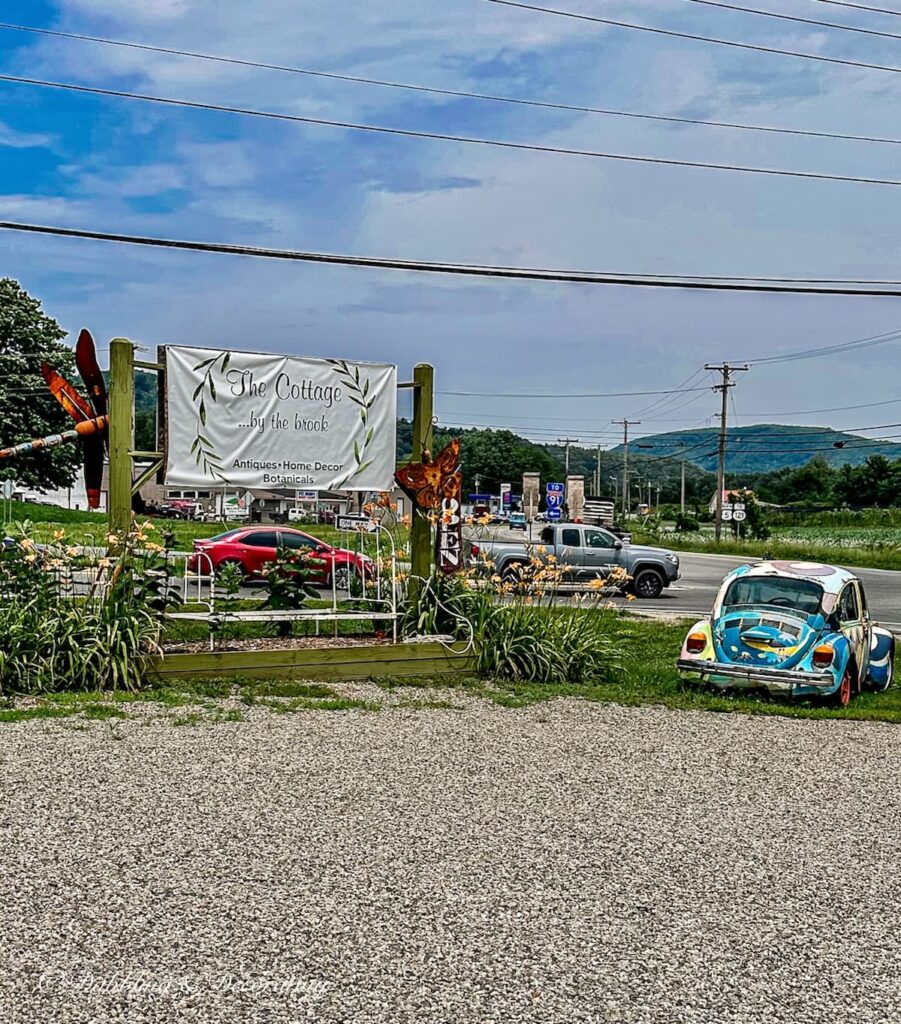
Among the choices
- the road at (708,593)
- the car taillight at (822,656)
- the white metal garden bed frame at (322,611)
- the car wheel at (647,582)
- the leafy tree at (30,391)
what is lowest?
the road at (708,593)

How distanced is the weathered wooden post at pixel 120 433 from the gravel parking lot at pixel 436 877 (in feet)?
8.52

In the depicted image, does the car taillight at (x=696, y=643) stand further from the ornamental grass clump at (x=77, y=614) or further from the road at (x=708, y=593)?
the road at (x=708, y=593)

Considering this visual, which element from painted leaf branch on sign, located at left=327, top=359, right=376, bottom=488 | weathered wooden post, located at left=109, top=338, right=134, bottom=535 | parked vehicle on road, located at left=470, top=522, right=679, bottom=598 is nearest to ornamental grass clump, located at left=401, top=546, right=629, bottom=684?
painted leaf branch on sign, located at left=327, top=359, right=376, bottom=488

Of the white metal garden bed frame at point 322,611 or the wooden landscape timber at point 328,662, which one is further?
the white metal garden bed frame at point 322,611

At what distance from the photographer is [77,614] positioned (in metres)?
9.48

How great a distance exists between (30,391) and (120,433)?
123ft

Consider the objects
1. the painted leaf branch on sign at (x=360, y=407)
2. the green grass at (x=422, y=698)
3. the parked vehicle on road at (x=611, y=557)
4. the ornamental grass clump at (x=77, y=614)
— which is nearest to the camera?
the green grass at (x=422, y=698)

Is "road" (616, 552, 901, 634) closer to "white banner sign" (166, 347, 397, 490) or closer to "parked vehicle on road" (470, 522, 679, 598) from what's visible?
"parked vehicle on road" (470, 522, 679, 598)

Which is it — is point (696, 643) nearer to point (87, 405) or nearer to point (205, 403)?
point (205, 403)

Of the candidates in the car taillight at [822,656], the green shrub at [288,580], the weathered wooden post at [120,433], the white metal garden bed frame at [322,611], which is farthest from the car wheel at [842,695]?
the weathered wooden post at [120,433]

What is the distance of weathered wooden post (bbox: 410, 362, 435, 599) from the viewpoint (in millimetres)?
11516

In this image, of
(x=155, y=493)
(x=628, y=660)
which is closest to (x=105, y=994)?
(x=628, y=660)

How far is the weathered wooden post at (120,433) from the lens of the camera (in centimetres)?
1000

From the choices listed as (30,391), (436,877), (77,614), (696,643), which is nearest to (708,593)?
(696,643)
